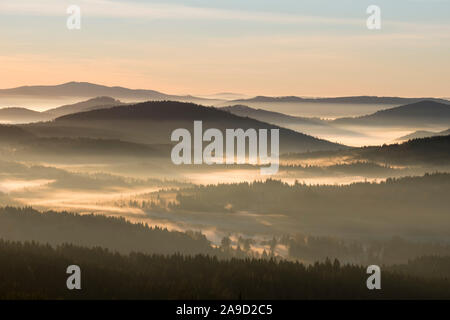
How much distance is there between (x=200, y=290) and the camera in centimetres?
10731
